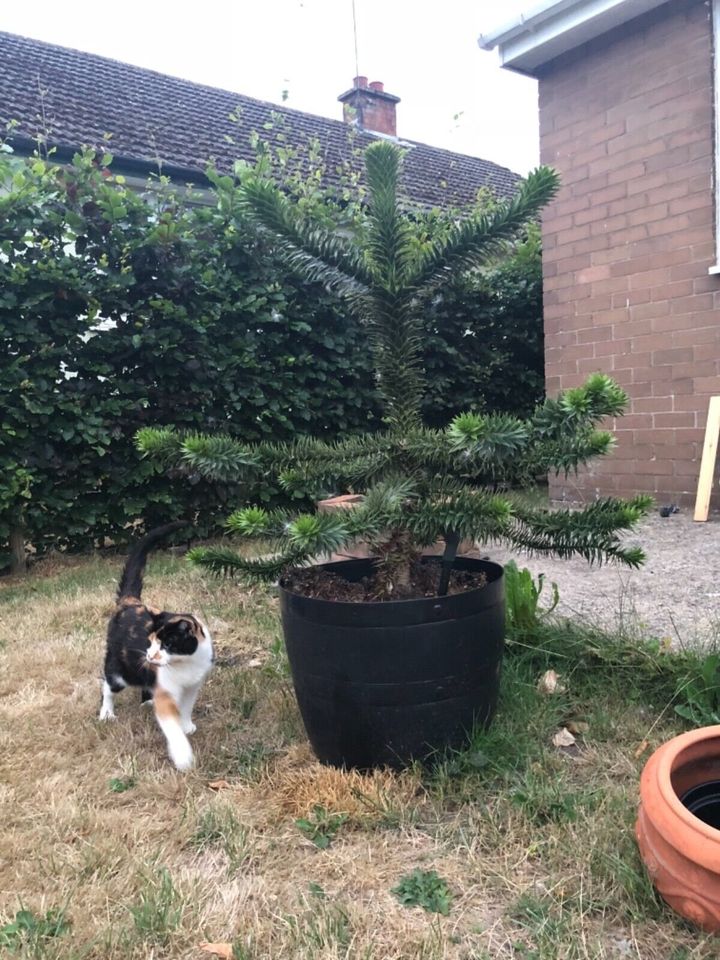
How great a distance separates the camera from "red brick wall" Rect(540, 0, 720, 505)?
522cm

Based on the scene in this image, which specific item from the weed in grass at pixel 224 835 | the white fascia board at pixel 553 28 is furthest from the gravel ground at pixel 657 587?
the white fascia board at pixel 553 28

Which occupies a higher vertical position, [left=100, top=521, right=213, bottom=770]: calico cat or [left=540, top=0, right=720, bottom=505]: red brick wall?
[left=540, top=0, right=720, bottom=505]: red brick wall

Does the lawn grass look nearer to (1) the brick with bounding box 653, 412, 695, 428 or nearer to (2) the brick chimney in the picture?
(1) the brick with bounding box 653, 412, 695, 428

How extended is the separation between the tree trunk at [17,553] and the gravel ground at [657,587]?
11.1ft

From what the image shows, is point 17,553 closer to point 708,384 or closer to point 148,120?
point 708,384

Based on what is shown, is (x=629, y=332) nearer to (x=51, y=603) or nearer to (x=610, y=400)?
(x=610, y=400)

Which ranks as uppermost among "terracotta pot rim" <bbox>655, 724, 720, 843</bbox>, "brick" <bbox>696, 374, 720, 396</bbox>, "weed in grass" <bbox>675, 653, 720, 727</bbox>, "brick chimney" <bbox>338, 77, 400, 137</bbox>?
"brick chimney" <bbox>338, 77, 400, 137</bbox>

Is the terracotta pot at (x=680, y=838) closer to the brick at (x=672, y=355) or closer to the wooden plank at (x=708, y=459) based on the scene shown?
the wooden plank at (x=708, y=459)

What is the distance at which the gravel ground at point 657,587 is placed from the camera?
300 cm

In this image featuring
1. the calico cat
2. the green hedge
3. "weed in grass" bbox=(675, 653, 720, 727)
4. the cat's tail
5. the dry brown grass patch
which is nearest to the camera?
the dry brown grass patch

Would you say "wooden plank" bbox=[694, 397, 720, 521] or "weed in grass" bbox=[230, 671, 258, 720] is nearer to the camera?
"weed in grass" bbox=[230, 671, 258, 720]

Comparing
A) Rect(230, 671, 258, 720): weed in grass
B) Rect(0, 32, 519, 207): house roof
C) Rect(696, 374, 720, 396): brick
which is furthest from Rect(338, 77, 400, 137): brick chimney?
Rect(230, 671, 258, 720): weed in grass

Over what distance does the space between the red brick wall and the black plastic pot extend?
378 centimetres

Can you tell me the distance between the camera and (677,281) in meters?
5.38
